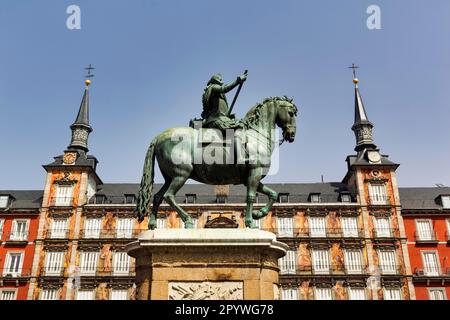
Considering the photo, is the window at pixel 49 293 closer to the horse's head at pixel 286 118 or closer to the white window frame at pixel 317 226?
the white window frame at pixel 317 226

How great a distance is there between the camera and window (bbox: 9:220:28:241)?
4631cm

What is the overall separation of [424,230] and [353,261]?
904cm

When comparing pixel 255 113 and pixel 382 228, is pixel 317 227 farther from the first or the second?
pixel 255 113

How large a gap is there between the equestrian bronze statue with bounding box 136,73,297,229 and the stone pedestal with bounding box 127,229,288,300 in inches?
28.5

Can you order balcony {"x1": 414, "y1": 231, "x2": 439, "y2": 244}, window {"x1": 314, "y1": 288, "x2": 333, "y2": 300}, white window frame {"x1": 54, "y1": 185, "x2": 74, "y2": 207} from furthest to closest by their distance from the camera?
white window frame {"x1": 54, "y1": 185, "x2": 74, "y2": 207} < balcony {"x1": 414, "y1": 231, "x2": 439, "y2": 244} < window {"x1": 314, "y1": 288, "x2": 333, "y2": 300}

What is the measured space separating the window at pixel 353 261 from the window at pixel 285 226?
6.21 m

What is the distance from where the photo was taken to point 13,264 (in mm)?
45469

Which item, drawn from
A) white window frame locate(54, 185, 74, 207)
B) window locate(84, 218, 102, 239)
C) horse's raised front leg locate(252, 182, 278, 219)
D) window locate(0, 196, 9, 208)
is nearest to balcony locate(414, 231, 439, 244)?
window locate(84, 218, 102, 239)

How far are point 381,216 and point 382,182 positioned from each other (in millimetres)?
4155

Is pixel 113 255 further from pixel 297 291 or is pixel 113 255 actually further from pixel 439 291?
pixel 439 291

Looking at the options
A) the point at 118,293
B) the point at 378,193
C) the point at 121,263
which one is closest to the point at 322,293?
the point at 378,193

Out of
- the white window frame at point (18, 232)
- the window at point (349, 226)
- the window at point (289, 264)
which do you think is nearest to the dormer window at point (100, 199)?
the white window frame at point (18, 232)

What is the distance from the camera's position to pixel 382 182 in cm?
4856

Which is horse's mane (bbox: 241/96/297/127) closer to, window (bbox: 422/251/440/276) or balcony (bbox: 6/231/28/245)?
window (bbox: 422/251/440/276)
